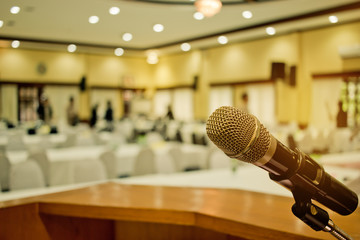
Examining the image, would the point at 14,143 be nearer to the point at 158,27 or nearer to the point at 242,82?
the point at 158,27

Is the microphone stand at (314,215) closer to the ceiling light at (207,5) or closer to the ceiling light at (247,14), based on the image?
the ceiling light at (207,5)

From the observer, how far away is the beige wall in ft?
39.0

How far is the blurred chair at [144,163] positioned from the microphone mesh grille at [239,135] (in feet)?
14.4

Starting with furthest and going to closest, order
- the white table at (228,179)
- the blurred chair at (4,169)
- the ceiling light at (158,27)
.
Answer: the ceiling light at (158,27) < the blurred chair at (4,169) < the white table at (228,179)

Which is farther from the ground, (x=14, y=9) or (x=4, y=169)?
(x=14, y=9)

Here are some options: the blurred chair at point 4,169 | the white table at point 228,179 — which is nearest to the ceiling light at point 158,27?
the blurred chair at point 4,169

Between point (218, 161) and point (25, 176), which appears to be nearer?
point (25, 176)

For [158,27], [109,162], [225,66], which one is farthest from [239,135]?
[225,66]

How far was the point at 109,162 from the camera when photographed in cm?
526

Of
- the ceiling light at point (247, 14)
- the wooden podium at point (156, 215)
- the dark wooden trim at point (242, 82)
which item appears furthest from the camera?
the dark wooden trim at point (242, 82)

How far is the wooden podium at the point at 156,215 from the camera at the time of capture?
59.7 inches

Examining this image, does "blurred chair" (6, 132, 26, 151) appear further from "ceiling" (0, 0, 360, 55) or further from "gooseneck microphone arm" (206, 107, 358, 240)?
"gooseneck microphone arm" (206, 107, 358, 240)

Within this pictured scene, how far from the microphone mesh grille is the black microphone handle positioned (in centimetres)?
3

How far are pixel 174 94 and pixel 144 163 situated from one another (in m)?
13.7
